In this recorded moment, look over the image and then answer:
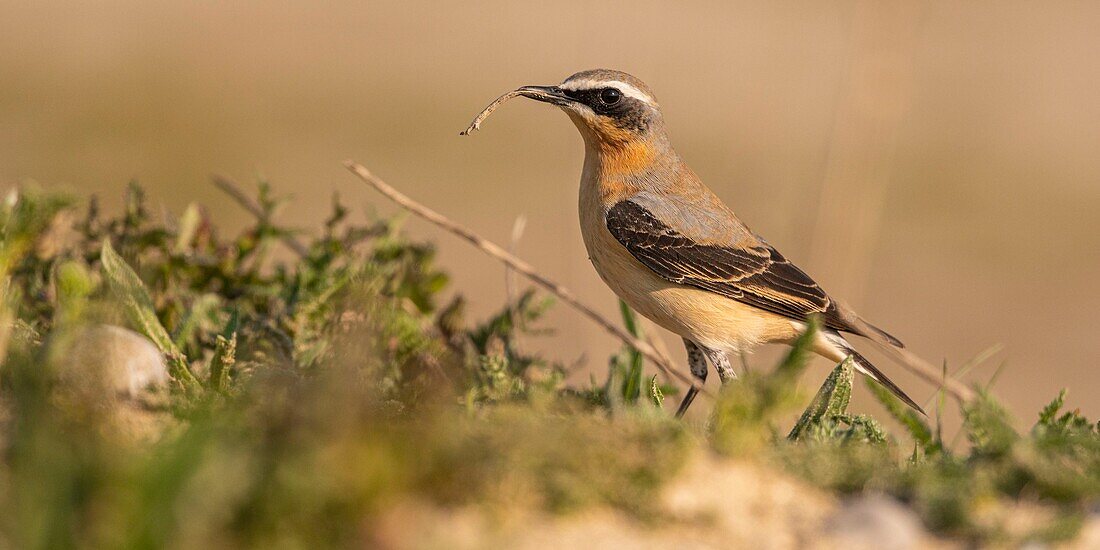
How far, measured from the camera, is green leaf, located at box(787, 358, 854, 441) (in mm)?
3957

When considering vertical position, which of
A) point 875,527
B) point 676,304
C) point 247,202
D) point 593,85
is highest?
point 593,85

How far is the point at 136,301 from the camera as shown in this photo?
4270 millimetres

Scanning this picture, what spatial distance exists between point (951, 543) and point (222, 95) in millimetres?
18991

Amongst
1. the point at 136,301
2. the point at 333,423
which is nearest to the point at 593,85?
the point at 136,301

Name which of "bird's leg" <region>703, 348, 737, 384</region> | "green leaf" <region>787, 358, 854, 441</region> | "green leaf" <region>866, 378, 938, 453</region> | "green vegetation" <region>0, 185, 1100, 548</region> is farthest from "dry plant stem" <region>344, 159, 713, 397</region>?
"bird's leg" <region>703, 348, 737, 384</region>

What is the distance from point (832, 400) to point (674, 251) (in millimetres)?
2180

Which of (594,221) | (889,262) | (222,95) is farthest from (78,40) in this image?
(594,221)

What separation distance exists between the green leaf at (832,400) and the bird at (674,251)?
1722 mm

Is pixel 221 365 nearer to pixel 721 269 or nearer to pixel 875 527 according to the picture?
pixel 875 527

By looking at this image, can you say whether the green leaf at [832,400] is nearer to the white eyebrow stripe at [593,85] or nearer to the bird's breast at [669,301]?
the bird's breast at [669,301]

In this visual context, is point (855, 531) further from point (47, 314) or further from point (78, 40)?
point (78, 40)

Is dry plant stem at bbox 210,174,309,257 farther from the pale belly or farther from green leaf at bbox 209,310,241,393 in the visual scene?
the pale belly

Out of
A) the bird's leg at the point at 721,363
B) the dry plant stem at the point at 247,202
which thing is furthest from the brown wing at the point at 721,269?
the dry plant stem at the point at 247,202

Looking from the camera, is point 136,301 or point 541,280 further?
point 136,301
